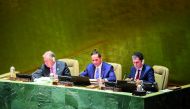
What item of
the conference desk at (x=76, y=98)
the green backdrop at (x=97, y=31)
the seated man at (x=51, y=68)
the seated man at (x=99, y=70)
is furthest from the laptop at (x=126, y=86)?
the green backdrop at (x=97, y=31)

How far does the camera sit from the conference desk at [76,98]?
20.0ft

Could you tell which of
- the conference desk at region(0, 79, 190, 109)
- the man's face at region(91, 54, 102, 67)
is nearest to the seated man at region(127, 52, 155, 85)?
the man's face at region(91, 54, 102, 67)

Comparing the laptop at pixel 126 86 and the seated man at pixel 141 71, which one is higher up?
the seated man at pixel 141 71

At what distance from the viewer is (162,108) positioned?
6.18 metres

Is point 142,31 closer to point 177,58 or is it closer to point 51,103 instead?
point 177,58

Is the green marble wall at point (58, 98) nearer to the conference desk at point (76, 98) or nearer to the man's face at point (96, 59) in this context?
the conference desk at point (76, 98)

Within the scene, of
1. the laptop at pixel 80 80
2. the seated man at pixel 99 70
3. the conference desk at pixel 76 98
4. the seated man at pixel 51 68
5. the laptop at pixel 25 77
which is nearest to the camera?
the conference desk at pixel 76 98

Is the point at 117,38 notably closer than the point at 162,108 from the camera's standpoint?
No

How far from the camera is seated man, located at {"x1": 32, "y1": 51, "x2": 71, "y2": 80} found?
7688 mm

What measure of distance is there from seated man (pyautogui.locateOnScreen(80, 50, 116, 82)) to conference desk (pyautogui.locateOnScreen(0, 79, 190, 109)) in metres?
0.86

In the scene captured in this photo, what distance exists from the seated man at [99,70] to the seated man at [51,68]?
0.35 metres

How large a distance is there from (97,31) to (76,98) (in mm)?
2499

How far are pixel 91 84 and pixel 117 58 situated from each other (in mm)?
1876

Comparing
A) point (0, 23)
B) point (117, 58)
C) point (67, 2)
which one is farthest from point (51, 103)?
point (0, 23)
